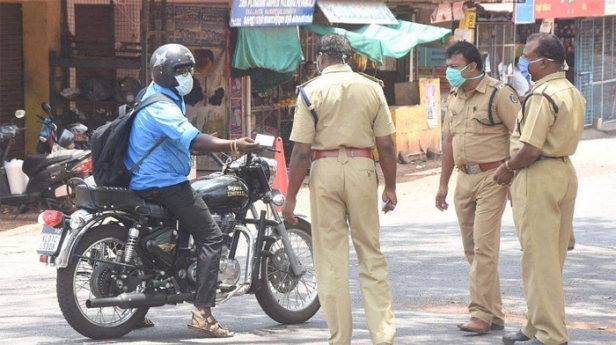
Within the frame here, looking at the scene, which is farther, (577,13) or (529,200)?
(577,13)

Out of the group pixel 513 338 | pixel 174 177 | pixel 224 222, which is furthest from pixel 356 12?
pixel 513 338

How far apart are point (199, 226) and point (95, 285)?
73cm

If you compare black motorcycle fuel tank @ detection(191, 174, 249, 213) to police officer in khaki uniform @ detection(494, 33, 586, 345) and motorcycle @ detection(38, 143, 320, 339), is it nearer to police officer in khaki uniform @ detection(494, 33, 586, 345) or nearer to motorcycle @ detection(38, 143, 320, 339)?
motorcycle @ detection(38, 143, 320, 339)

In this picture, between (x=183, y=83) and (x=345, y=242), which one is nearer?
(x=345, y=242)

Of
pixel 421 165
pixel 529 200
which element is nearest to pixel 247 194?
pixel 529 200

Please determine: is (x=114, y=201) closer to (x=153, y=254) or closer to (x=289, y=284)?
(x=153, y=254)

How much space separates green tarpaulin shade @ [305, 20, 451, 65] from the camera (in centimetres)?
1745

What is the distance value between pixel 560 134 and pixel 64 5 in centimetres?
1133

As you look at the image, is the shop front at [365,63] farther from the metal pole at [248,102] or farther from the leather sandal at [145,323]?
the leather sandal at [145,323]

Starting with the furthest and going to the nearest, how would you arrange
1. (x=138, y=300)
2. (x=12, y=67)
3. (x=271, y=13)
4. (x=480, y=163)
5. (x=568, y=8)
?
(x=568, y=8) → (x=12, y=67) → (x=271, y=13) → (x=480, y=163) → (x=138, y=300)

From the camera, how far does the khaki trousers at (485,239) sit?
→ 300 inches

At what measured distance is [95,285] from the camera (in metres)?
7.27

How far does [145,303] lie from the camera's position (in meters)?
7.28

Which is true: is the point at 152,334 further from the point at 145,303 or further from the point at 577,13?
the point at 577,13
